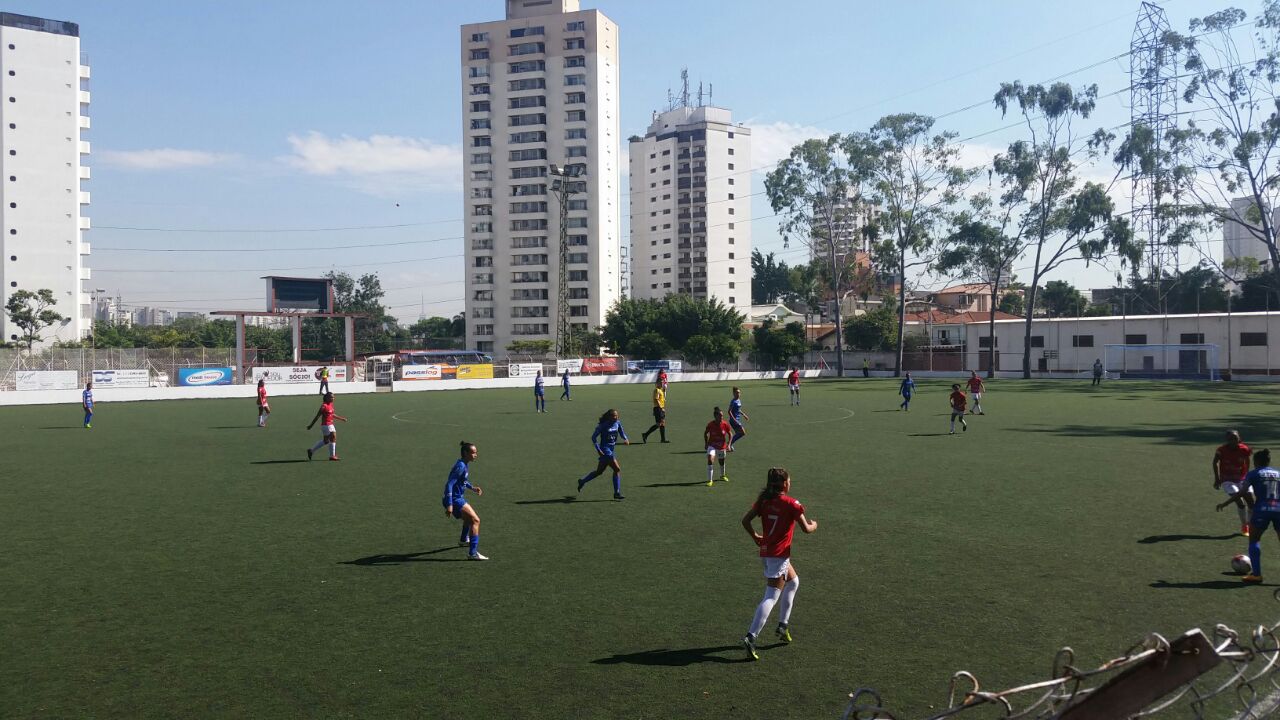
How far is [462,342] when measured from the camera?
13012 centimetres

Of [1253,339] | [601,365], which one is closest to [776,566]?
[601,365]

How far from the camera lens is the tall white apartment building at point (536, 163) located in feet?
378

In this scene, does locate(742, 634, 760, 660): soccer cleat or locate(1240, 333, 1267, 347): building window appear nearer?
locate(742, 634, 760, 660): soccer cleat

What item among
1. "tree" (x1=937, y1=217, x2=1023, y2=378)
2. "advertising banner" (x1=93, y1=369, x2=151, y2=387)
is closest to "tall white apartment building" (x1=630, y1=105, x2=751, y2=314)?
"tree" (x1=937, y1=217, x2=1023, y2=378)

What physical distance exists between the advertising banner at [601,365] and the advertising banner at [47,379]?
3587 cm

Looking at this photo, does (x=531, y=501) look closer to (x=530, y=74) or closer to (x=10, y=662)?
(x=10, y=662)

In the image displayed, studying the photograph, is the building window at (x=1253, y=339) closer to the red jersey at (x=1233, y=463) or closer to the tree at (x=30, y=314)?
the red jersey at (x=1233, y=463)

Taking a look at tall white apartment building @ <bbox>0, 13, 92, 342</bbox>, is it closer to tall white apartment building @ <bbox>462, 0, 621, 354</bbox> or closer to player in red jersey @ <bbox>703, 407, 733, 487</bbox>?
tall white apartment building @ <bbox>462, 0, 621, 354</bbox>

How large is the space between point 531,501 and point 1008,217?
69.1 m

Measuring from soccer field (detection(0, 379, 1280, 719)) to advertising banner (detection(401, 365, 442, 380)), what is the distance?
38.2 meters

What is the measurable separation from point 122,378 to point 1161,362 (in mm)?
72004

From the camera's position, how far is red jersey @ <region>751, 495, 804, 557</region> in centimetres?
820

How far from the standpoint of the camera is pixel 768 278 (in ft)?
542

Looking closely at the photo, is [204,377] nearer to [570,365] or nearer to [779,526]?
[570,365]
